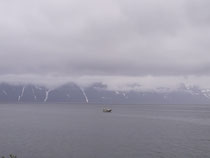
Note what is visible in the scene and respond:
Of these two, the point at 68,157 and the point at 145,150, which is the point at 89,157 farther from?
the point at 145,150

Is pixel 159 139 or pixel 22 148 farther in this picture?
pixel 159 139

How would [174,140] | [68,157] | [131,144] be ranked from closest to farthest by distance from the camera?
[68,157], [131,144], [174,140]

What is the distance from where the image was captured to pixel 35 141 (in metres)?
98.7

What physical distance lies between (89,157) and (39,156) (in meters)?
14.8

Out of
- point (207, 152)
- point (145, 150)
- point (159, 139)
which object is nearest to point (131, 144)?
point (145, 150)

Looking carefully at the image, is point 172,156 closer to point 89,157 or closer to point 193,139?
point 89,157

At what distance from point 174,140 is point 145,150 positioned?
21954 mm

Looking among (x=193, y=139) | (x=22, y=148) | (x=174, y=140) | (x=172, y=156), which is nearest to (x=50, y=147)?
(x=22, y=148)

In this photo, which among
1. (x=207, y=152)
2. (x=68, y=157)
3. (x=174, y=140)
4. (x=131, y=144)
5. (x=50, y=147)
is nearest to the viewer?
(x=68, y=157)

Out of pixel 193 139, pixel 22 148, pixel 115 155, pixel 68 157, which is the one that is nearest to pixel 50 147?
pixel 22 148

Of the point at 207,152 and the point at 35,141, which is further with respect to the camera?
the point at 35,141

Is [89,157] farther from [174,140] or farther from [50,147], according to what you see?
[174,140]

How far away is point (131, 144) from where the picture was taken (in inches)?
3676

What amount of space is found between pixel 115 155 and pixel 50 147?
77.8 feet
